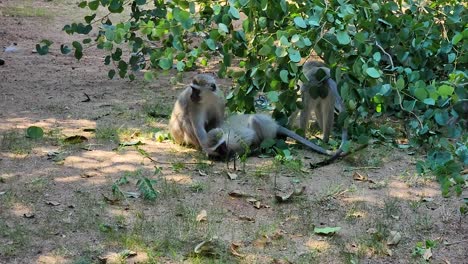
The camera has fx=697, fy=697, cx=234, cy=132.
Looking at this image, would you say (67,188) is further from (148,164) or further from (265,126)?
(265,126)

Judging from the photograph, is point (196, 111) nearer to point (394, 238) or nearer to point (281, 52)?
point (281, 52)

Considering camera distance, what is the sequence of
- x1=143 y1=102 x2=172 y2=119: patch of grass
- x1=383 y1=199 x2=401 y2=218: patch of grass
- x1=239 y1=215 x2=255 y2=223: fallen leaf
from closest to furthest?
1. x1=239 y1=215 x2=255 y2=223: fallen leaf
2. x1=383 y1=199 x2=401 y2=218: patch of grass
3. x1=143 y1=102 x2=172 y2=119: patch of grass

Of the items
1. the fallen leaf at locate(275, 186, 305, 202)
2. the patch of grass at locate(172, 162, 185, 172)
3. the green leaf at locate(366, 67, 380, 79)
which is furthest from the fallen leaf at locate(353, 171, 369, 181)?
the green leaf at locate(366, 67, 380, 79)

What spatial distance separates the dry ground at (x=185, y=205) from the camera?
182 inches

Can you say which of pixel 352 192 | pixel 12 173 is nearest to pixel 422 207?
pixel 352 192

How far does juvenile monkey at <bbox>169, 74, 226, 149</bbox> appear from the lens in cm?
670

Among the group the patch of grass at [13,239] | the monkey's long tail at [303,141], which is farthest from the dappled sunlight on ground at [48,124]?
the patch of grass at [13,239]

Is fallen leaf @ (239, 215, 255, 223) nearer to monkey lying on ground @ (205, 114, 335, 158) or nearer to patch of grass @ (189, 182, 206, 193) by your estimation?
patch of grass @ (189, 182, 206, 193)

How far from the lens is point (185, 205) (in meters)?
5.27

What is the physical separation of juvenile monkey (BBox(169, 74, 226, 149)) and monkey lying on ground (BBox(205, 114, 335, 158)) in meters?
0.15

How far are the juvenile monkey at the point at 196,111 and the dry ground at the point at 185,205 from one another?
180mm

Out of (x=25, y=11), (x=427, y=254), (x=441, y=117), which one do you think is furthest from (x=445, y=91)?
(x=25, y=11)

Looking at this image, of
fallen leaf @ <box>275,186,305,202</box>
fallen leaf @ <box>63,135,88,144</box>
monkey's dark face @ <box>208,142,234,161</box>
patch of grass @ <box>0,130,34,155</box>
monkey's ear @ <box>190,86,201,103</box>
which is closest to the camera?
fallen leaf @ <box>275,186,305,202</box>

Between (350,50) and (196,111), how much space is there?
203 centimetres
